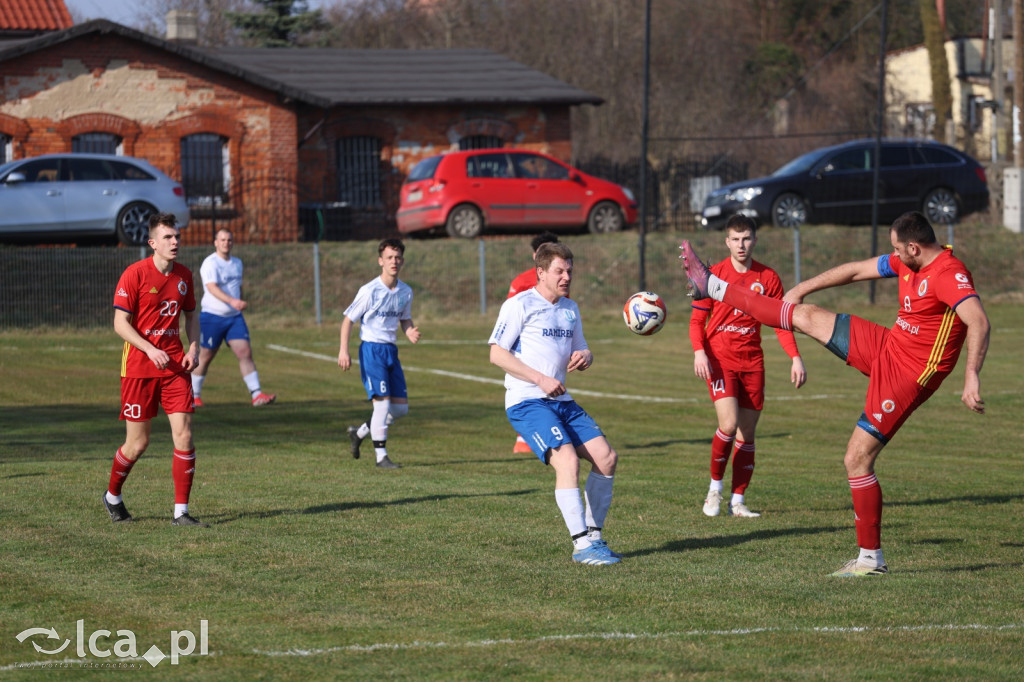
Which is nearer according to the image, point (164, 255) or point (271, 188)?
point (164, 255)

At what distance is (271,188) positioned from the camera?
3284cm

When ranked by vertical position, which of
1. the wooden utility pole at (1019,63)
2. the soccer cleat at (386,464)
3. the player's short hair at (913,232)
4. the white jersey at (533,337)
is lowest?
the soccer cleat at (386,464)

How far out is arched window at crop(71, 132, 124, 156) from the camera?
34.2 m

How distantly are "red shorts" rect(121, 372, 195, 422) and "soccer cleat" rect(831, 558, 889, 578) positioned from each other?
15.0ft

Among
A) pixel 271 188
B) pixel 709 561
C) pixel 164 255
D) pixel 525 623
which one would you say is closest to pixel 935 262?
pixel 709 561

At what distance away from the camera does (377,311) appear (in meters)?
12.9

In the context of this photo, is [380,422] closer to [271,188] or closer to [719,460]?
[719,460]

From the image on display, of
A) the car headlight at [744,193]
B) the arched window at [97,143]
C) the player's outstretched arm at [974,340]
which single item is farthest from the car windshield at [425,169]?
the player's outstretched arm at [974,340]

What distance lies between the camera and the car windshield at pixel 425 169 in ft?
101

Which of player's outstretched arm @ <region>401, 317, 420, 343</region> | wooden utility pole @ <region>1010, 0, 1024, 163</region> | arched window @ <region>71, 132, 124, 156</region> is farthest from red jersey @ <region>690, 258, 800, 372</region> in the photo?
wooden utility pole @ <region>1010, 0, 1024, 163</region>

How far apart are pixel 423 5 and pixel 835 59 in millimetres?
19522

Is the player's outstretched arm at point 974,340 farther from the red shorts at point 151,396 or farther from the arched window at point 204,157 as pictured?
the arched window at point 204,157

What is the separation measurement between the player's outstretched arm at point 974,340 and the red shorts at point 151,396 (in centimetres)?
518

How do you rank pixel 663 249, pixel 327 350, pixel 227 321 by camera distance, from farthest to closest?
pixel 663 249 → pixel 327 350 → pixel 227 321
